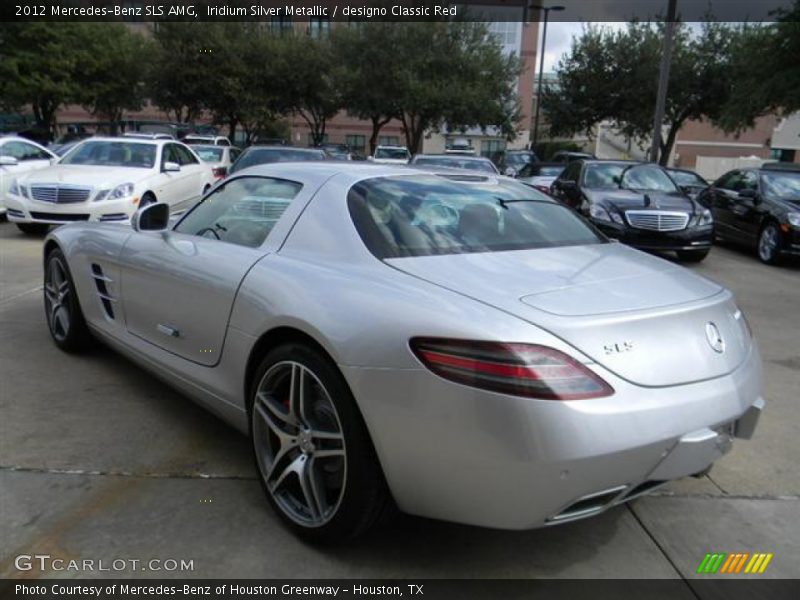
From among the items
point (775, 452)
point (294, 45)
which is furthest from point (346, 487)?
point (294, 45)

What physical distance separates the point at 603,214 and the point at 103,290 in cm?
706

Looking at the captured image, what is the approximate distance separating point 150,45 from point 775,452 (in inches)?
1371

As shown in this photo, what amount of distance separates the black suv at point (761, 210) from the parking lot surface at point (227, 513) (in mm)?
6637

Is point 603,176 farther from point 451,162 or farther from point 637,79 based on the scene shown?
point 637,79

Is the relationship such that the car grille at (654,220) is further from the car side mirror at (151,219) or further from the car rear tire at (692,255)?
the car side mirror at (151,219)

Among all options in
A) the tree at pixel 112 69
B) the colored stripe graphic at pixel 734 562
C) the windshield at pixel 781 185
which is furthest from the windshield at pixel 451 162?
the tree at pixel 112 69

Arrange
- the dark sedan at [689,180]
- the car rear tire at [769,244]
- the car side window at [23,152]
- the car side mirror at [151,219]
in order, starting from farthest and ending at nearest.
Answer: the dark sedan at [689,180]
the car side window at [23,152]
the car rear tire at [769,244]
the car side mirror at [151,219]

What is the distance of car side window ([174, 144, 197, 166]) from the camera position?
1167 centimetres

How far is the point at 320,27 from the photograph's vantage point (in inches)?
1417

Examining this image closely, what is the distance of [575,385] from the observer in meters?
2.05

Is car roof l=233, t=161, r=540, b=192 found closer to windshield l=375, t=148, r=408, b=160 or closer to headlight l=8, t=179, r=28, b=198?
headlight l=8, t=179, r=28, b=198

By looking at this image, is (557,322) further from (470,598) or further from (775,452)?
(775,452)

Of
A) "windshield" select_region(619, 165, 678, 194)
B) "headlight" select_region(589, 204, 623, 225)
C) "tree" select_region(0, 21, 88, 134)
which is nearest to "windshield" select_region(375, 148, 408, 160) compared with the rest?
"tree" select_region(0, 21, 88, 134)

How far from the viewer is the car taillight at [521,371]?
2.03 m
